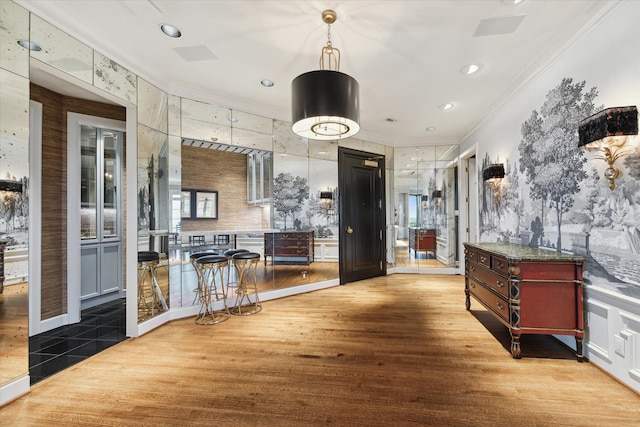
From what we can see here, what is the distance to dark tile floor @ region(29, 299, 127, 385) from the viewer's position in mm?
2666

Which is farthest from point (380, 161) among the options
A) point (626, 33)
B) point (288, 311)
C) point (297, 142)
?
point (626, 33)

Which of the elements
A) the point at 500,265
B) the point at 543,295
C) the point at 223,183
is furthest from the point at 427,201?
the point at 223,183

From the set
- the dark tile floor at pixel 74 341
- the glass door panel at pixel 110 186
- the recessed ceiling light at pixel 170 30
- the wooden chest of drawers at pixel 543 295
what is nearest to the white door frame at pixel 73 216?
the dark tile floor at pixel 74 341

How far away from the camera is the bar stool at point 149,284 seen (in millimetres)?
3428

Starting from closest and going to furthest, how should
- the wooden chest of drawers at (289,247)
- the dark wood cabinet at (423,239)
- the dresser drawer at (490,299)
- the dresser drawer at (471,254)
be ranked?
the dresser drawer at (490,299) → the dresser drawer at (471,254) → the wooden chest of drawers at (289,247) → the dark wood cabinet at (423,239)

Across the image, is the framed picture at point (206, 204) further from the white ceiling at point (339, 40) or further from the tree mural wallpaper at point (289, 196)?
the white ceiling at point (339, 40)

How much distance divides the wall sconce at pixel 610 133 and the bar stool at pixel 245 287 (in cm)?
372

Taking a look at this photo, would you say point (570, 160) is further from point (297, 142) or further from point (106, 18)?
point (106, 18)

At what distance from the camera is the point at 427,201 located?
6809 millimetres

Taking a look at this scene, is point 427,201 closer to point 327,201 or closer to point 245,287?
point 327,201

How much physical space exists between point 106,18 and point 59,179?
222 centimetres

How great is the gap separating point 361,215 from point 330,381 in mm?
4105

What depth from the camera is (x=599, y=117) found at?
7.40 ft

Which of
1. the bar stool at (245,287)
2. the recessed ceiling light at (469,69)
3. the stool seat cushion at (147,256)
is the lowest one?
the bar stool at (245,287)
